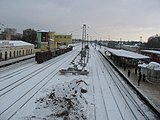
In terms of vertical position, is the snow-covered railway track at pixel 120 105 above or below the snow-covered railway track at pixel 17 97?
below

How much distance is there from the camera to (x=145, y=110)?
13633mm

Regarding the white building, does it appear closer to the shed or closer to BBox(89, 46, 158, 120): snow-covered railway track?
the shed

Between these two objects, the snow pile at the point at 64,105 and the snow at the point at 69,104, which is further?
the snow at the point at 69,104

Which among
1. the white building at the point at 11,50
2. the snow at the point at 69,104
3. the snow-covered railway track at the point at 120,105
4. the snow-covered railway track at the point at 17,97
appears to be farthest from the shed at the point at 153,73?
the white building at the point at 11,50

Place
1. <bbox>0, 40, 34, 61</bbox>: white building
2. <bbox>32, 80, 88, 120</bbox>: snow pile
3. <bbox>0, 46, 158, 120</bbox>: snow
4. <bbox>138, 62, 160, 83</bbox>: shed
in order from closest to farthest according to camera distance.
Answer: <bbox>32, 80, 88, 120</bbox>: snow pile, <bbox>0, 46, 158, 120</bbox>: snow, <bbox>138, 62, 160, 83</bbox>: shed, <bbox>0, 40, 34, 61</bbox>: white building

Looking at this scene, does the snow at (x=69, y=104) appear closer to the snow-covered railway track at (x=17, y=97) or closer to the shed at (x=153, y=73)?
the snow-covered railway track at (x=17, y=97)

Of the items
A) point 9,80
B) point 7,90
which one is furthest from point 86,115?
point 9,80

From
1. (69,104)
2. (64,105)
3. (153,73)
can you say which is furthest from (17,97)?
(153,73)

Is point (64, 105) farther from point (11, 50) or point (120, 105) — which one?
point (11, 50)

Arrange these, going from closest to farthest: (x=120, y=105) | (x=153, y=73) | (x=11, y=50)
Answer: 1. (x=120, y=105)
2. (x=153, y=73)
3. (x=11, y=50)

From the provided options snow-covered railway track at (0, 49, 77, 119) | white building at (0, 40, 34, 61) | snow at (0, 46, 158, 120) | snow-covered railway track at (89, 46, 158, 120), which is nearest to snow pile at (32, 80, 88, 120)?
snow at (0, 46, 158, 120)

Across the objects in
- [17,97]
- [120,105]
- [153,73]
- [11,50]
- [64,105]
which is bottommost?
[120,105]

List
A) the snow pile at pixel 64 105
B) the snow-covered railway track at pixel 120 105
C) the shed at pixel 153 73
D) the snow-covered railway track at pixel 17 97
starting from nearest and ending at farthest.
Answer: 1. the snow pile at pixel 64 105
2. the snow-covered railway track at pixel 17 97
3. the snow-covered railway track at pixel 120 105
4. the shed at pixel 153 73

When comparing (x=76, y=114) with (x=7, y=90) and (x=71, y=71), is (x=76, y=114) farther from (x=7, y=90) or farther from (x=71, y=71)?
(x=71, y=71)
